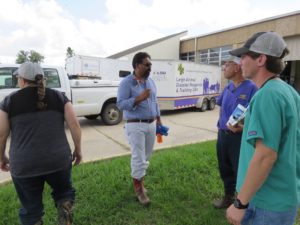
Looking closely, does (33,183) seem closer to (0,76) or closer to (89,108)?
(0,76)

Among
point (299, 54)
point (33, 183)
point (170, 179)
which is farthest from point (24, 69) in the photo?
point (299, 54)

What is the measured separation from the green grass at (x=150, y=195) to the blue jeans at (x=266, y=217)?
5.19 ft

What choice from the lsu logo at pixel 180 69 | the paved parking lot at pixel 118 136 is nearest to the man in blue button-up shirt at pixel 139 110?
the paved parking lot at pixel 118 136

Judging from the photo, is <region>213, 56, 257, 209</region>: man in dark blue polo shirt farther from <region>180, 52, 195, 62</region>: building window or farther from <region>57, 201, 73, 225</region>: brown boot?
<region>180, 52, 195, 62</region>: building window

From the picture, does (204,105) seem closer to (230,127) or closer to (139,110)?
(139,110)

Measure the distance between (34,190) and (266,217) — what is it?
6.32 ft

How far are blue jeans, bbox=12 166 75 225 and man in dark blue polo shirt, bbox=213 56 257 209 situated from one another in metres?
1.76

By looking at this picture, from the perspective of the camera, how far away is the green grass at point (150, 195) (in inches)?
125

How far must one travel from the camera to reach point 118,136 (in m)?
7.79

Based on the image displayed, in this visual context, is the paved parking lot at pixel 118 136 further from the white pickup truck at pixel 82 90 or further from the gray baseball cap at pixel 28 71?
the gray baseball cap at pixel 28 71

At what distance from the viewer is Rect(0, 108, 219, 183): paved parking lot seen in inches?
244

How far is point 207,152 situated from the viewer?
5523 millimetres

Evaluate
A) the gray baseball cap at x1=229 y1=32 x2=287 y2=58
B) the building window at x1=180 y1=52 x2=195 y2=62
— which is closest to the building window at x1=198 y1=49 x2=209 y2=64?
the building window at x1=180 y1=52 x2=195 y2=62

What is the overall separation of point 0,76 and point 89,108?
105 inches
